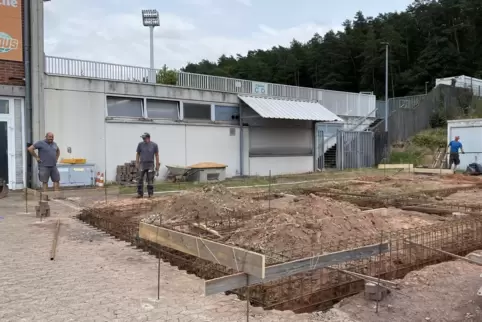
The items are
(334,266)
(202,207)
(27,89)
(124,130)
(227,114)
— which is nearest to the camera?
(334,266)

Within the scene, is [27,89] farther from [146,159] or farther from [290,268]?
[290,268]

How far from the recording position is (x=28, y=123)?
49.9 feet

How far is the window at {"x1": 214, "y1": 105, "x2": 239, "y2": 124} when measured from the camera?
826 inches

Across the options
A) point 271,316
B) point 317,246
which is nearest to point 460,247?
point 317,246

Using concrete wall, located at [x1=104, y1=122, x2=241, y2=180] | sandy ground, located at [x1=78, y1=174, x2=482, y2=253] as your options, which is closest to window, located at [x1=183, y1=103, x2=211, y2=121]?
concrete wall, located at [x1=104, y1=122, x2=241, y2=180]

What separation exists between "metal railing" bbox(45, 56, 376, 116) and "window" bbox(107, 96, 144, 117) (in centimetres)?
80

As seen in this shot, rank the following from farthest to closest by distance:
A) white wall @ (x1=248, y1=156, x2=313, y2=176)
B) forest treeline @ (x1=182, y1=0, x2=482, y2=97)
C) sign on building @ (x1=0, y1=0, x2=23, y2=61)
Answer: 1. forest treeline @ (x1=182, y1=0, x2=482, y2=97)
2. white wall @ (x1=248, y1=156, x2=313, y2=176)
3. sign on building @ (x1=0, y1=0, x2=23, y2=61)

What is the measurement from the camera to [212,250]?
4629 mm

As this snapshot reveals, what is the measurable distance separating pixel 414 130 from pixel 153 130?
20.6 meters

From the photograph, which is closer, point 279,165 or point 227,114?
point 227,114

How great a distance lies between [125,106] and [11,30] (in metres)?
4.74

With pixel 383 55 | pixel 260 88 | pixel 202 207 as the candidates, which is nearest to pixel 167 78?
pixel 260 88

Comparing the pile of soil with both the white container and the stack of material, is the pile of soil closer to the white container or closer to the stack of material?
the stack of material

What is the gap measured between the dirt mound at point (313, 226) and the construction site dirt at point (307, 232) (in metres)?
0.01
